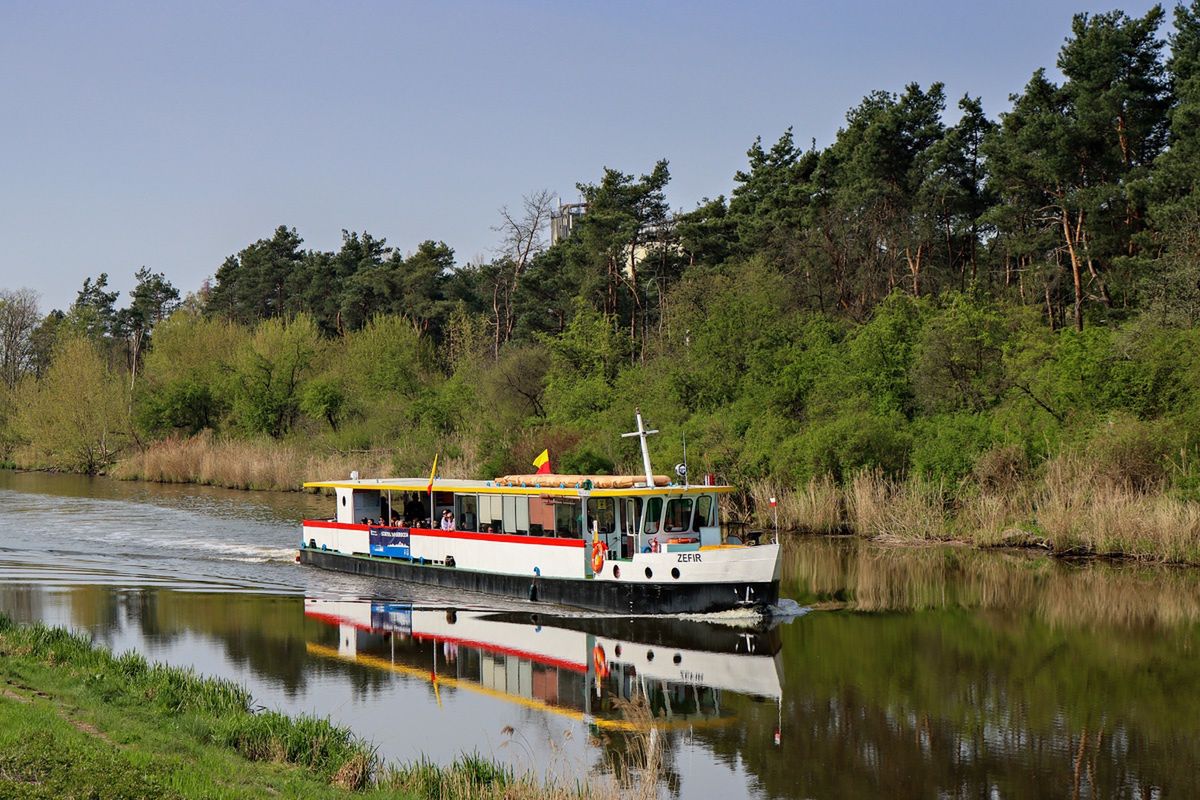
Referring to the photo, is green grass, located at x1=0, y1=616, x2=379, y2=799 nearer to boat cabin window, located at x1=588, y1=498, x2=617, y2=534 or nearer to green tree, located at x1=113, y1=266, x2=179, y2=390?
boat cabin window, located at x1=588, y1=498, x2=617, y2=534

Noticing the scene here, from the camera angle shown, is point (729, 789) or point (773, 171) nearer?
point (729, 789)

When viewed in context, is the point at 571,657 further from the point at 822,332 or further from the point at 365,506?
the point at 822,332

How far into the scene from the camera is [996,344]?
4506 centimetres

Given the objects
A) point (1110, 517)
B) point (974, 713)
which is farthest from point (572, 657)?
point (1110, 517)

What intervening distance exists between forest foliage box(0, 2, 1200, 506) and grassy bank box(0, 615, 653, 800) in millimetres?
26750

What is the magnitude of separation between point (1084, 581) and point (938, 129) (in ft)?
101

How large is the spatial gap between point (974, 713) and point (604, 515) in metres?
10.5

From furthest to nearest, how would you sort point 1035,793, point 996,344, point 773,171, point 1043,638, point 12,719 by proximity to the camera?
point 773,171 < point 996,344 < point 1043,638 < point 1035,793 < point 12,719

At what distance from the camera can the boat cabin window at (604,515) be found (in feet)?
91.8

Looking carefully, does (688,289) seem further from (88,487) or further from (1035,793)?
(1035,793)

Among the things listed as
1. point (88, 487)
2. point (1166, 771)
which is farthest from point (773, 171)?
point (1166, 771)

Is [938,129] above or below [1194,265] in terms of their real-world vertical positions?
above

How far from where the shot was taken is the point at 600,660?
23859 mm

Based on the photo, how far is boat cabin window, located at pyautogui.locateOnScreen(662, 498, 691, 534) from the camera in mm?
27953
